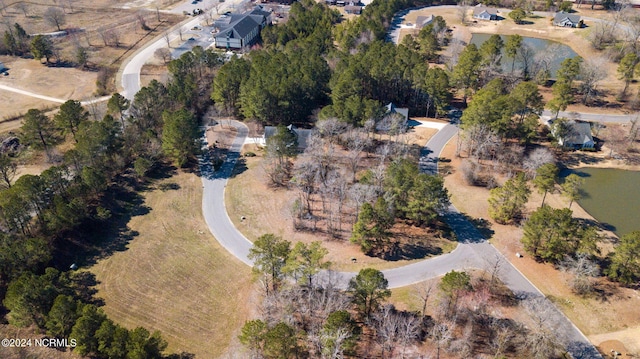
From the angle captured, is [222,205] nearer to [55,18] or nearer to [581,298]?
[581,298]

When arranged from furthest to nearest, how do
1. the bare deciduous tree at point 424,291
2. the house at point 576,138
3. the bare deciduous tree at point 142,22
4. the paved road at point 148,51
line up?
the bare deciduous tree at point 142,22 < the paved road at point 148,51 < the house at point 576,138 < the bare deciduous tree at point 424,291

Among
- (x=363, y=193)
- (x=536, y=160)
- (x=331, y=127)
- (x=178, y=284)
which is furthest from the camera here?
(x=331, y=127)

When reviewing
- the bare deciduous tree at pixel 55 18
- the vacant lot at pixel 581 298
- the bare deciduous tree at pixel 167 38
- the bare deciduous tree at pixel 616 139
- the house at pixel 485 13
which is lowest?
the vacant lot at pixel 581 298

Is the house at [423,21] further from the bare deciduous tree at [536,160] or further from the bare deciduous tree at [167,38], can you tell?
the bare deciduous tree at [536,160]

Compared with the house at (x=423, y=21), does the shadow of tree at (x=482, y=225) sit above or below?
below

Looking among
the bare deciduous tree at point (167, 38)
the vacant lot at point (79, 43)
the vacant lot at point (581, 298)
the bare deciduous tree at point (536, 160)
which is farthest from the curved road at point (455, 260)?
the bare deciduous tree at point (167, 38)

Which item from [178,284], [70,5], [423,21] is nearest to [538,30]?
[423,21]

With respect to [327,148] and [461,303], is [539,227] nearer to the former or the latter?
[461,303]

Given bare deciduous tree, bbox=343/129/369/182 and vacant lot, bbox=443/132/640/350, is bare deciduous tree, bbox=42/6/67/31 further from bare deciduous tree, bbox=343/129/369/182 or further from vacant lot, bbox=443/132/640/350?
vacant lot, bbox=443/132/640/350
